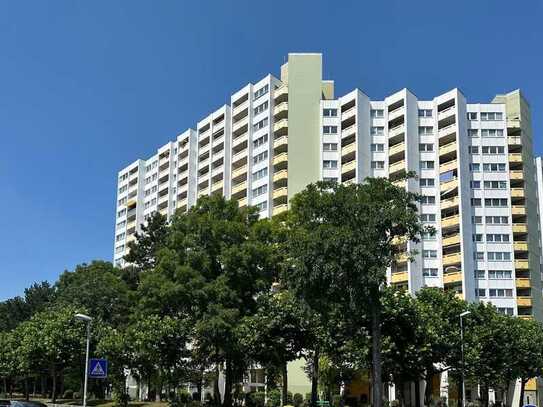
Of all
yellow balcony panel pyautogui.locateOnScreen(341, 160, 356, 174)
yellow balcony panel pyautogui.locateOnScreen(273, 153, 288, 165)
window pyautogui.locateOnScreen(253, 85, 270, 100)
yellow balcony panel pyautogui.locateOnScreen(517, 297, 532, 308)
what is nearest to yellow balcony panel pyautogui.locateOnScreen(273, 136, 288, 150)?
yellow balcony panel pyautogui.locateOnScreen(273, 153, 288, 165)

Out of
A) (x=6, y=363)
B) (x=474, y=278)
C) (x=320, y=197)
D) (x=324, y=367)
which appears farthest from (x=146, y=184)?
(x=320, y=197)

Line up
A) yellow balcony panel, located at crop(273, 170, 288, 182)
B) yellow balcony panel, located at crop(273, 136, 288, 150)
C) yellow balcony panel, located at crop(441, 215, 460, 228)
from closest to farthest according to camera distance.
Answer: yellow balcony panel, located at crop(441, 215, 460, 228)
yellow balcony panel, located at crop(273, 170, 288, 182)
yellow balcony panel, located at crop(273, 136, 288, 150)

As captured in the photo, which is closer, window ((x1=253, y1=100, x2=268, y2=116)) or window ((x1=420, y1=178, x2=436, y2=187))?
window ((x1=420, y1=178, x2=436, y2=187))

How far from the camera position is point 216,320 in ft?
152

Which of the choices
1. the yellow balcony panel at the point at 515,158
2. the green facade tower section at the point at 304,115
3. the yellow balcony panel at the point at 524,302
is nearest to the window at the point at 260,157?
the green facade tower section at the point at 304,115

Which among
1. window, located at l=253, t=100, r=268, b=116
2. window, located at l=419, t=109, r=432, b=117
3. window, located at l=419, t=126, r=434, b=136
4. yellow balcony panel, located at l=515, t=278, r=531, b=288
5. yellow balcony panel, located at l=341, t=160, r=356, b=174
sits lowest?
yellow balcony panel, located at l=515, t=278, r=531, b=288

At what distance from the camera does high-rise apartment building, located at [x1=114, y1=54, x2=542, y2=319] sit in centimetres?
9138

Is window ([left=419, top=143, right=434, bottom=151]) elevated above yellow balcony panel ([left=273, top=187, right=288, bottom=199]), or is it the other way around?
window ([left=419, top=143, right=434, bottom=151])

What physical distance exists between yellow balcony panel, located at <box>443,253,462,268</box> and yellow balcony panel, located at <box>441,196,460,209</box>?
23.7 feet

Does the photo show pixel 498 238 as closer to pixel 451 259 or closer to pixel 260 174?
pixel 451 259

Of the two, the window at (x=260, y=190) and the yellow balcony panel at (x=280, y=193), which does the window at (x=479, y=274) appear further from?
the window at (x=260, y=190)

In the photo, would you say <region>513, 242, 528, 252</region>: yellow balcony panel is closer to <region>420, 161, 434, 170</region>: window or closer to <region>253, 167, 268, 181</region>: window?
<region>420, 161, 434, 170</region>: window

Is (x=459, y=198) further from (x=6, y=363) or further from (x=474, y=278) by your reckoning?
(x=6, y=363)

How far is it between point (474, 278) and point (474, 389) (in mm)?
15358
